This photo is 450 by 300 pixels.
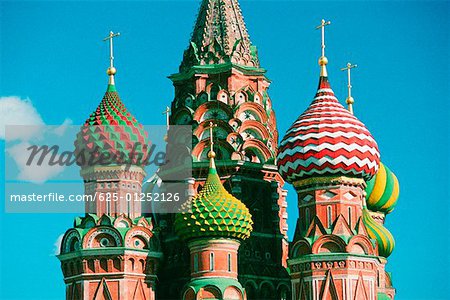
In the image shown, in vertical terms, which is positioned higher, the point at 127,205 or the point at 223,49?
the point at 223,49

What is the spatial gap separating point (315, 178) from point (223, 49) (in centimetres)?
581

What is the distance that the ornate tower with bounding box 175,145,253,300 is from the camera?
40.2 meters

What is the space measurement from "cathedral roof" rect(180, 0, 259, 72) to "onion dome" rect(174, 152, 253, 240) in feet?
17.1

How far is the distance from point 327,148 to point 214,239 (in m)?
3.99

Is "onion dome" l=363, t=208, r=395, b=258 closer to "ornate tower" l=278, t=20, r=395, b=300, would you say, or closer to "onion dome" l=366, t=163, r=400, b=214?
"onion dome" l=366, t=163, r=400, b=214

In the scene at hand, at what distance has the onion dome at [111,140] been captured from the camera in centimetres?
4194

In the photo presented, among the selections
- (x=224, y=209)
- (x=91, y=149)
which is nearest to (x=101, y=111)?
(x=91, y=149)

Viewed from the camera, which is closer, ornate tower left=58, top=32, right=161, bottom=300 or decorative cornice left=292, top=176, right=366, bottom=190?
ornate tower left=58, top=32, right=161, bottom=300

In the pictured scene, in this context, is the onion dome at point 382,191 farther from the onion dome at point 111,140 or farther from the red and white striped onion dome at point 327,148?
the onion dome at point 111,140

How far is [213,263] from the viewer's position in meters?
40.4

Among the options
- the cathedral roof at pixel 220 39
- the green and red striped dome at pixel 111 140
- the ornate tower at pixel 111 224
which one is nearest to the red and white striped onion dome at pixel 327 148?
the cathedral roof at pixel 220 39

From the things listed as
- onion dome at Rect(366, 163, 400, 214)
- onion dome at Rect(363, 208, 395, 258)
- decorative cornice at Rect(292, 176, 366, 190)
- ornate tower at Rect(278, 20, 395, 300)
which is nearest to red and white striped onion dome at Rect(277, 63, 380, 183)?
ornate tower at Rect(278, 20, 395, 300)

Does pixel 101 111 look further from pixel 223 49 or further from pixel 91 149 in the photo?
pixel 223 49

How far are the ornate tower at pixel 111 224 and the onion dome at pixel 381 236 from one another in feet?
22.9
